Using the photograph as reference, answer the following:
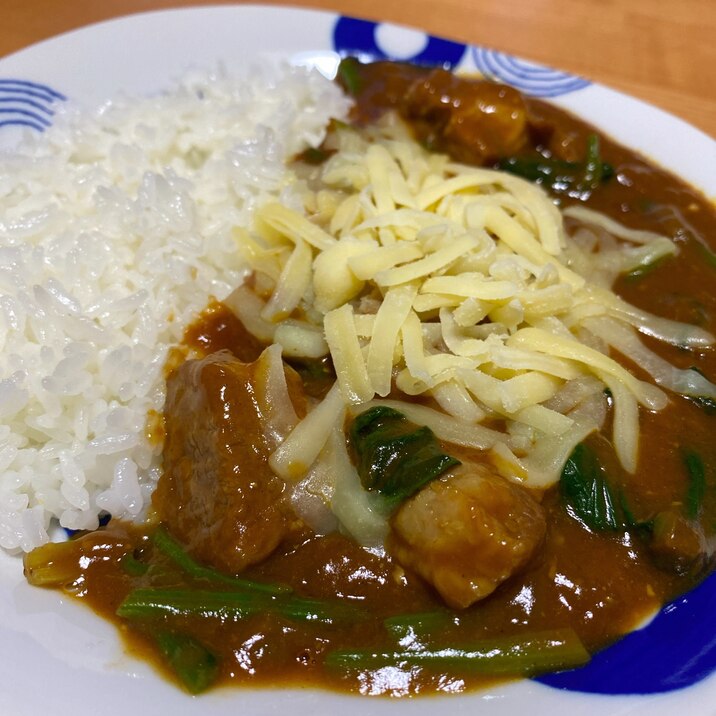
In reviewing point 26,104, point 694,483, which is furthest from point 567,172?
point 26,104

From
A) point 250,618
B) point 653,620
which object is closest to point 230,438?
point 250,618

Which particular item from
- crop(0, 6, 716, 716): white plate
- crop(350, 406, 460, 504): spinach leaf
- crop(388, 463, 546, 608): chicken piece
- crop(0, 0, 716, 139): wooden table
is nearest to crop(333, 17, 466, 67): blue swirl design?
crop(0, 6, 716, 716): white plate

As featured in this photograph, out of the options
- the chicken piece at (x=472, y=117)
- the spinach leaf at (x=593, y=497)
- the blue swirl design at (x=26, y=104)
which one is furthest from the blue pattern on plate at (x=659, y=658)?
the blue swirl design at (x=26, y=104)

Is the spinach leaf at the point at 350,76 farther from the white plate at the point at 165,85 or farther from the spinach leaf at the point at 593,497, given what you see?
the spinach leaf at the point at 593,497

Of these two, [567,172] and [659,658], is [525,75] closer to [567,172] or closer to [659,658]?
[567,172]

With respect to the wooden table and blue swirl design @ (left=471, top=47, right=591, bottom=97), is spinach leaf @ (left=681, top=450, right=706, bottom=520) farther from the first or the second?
the wooden table
